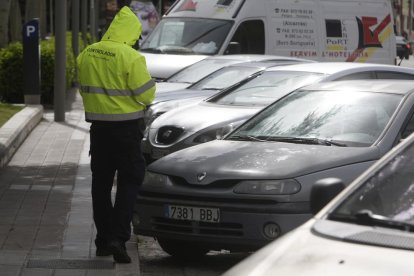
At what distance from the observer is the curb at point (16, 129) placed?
14.6 meters

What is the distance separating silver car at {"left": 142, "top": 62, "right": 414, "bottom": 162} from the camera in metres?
12.1

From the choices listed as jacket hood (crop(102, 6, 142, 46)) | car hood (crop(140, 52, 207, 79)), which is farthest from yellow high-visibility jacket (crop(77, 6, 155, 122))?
car hood (crop(140, 52, 207, 79))

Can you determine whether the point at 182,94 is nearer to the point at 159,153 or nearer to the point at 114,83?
the point at 159,153

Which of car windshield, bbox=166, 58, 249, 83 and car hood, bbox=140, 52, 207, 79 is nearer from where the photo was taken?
car windshield, bbox=166, 58, 249, 83

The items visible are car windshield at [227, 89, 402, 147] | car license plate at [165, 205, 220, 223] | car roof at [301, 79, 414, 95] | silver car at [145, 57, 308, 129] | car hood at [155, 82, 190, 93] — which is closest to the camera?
car license plate at [165, 205, 220, 223]

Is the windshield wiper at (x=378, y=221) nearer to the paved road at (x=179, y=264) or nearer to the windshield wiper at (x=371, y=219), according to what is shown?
the windshield wiper at (x=371, y=219)

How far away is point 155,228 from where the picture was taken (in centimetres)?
854

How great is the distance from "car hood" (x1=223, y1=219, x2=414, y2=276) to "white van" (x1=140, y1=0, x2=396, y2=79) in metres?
16.0

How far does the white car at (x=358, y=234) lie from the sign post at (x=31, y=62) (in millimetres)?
17502

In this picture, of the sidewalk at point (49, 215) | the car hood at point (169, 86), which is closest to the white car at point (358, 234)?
the sidewalk at point (49, 215)

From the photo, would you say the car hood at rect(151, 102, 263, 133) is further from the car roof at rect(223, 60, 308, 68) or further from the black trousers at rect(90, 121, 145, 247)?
the black trousers at rect(90, 121, 145, 247)

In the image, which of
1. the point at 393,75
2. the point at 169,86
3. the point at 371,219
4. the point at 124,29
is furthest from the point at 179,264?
the point at 169,86

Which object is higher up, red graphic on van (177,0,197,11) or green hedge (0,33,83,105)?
red graphic on van (177,0,197,11)

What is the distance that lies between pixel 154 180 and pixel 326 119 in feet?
4.84
